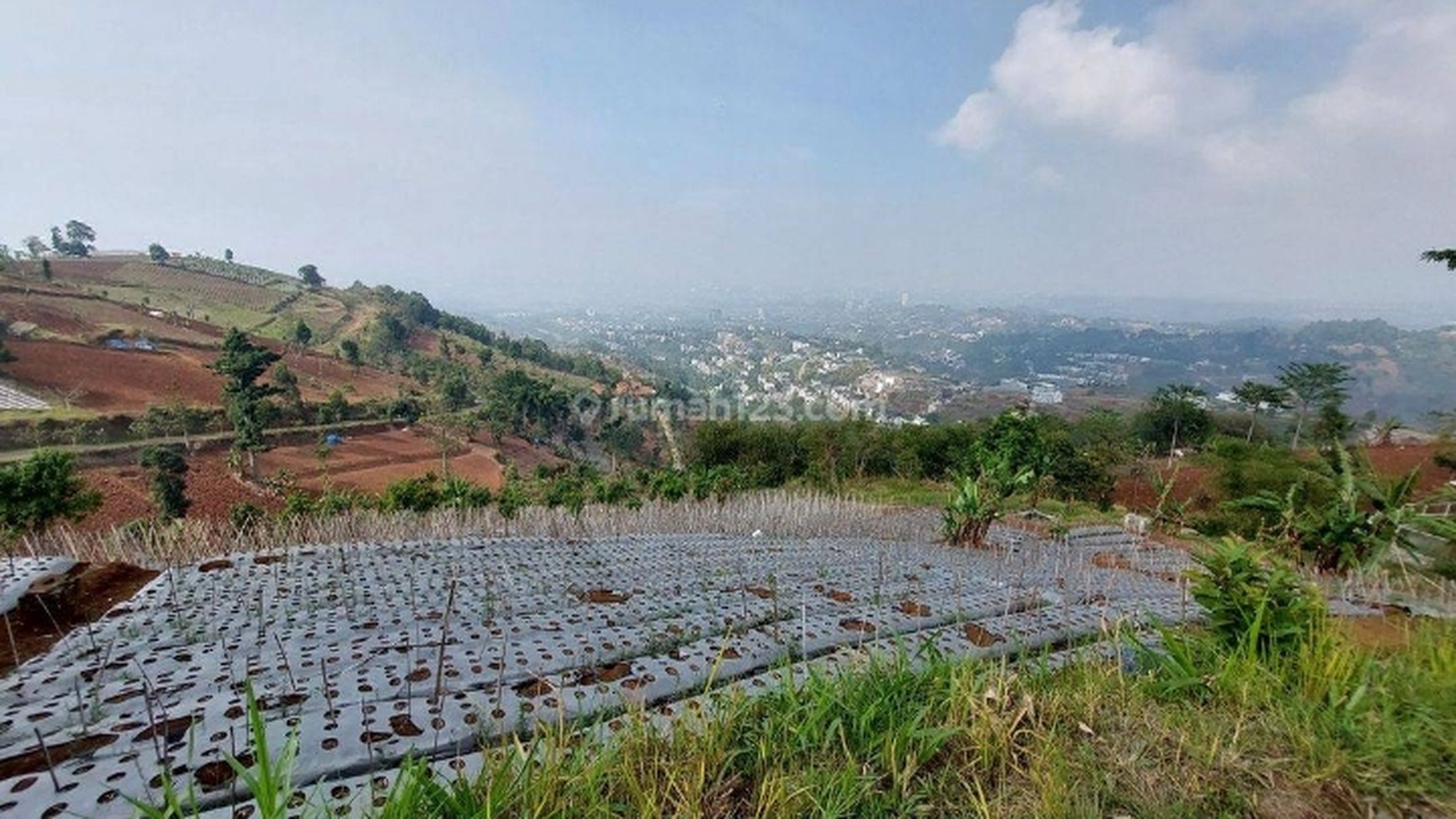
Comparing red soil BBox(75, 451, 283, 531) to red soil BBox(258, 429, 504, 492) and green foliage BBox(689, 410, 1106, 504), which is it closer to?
red soil BBox(258, 429, 504, 492)

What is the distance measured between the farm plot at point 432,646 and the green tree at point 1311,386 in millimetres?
31271


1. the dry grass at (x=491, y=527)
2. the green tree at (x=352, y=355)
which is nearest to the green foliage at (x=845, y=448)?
the dry grass at (x=491, y=527)

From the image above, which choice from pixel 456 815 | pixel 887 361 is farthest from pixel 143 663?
pixel 887 361

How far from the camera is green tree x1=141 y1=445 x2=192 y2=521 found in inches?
673

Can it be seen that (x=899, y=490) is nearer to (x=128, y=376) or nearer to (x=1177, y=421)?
(x=1177, y=421)

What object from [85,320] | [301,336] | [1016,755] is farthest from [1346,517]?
[85,320]

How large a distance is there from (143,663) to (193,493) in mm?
22661

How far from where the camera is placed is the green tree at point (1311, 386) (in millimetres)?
27422

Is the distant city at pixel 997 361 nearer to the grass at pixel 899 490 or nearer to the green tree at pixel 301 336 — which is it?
the grass at pixel 899 490

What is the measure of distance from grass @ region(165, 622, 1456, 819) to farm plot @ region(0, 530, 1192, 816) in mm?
218

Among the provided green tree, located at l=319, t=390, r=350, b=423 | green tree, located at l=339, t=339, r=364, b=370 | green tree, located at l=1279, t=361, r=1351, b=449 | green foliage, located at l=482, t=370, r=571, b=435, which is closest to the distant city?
green tree, located at l=1279, t=361, r=1351, b=449

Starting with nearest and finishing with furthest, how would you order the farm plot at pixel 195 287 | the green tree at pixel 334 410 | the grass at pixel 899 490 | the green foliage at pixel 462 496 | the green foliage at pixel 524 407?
the green foliage at pixel 462 496 → the grass at pixel 899 490 → the green tree at pixel 334 410 → the green foliage at pixel 524 407 → the farm plot at pixel 195 287

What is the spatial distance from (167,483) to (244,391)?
20.3ft

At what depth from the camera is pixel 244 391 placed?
22375mm
